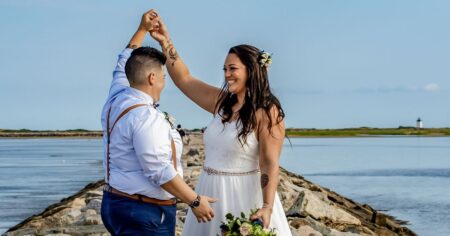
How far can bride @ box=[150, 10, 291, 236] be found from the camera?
18.9ft

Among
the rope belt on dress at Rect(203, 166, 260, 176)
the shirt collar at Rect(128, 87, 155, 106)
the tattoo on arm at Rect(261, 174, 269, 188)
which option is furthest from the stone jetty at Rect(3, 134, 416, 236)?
the shirt collar at Rect(128, 87, 155, 106)

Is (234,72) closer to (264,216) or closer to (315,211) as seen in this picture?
(264,216)

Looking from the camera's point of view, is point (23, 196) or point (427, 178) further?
point (427, 178)

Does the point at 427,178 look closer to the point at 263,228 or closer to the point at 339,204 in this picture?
the point at 339,204

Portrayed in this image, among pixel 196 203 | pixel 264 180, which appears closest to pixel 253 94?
pixel 264 180

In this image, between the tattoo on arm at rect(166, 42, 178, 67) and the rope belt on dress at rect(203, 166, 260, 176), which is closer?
the rope belt on dress at rect(203, 166, 260, 176)

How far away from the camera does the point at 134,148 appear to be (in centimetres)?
493

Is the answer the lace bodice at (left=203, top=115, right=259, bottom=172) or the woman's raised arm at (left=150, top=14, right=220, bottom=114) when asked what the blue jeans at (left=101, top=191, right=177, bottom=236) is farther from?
the woman's raised arm at (left=150, top=14, right=220, bottom=114)

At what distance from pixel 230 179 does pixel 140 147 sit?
47.5 inches

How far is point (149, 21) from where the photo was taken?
19.2 feet

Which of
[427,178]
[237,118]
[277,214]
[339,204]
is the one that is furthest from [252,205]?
[427,178]

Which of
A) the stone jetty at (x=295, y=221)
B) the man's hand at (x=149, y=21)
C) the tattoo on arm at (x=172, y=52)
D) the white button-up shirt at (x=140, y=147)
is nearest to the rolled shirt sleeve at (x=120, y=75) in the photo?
the white button-up shirt at (x=140, y=147)

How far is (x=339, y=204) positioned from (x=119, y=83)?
13804mm

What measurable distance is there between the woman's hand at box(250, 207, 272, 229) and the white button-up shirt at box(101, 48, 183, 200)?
71cm
